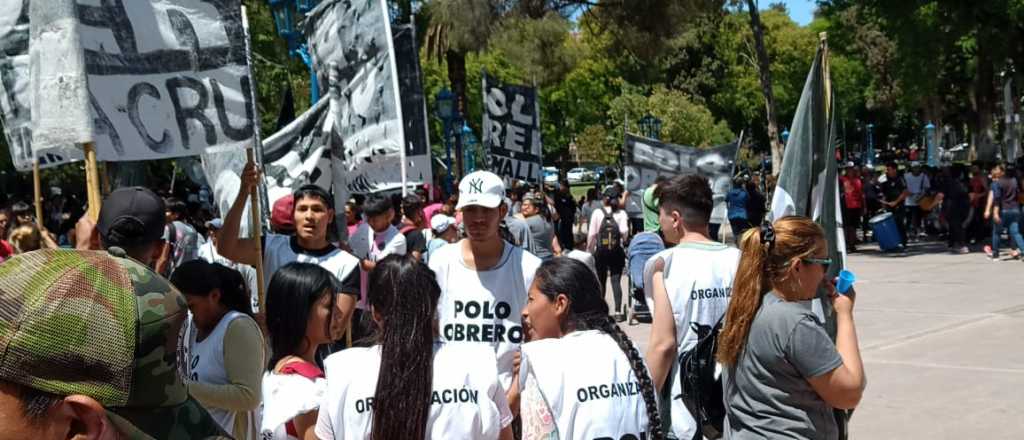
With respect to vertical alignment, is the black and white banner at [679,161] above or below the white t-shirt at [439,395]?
above

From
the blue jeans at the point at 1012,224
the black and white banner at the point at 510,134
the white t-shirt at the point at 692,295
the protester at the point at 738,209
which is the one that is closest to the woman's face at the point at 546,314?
the white t-shirt at the point at 692,295

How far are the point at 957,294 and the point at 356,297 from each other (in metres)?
12.2

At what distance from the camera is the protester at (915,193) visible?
84.3 feet

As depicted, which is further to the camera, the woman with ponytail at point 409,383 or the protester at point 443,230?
the protester at point 443,230

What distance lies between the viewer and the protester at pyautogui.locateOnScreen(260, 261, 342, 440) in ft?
12.9

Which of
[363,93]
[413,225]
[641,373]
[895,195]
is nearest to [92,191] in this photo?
[641,373]

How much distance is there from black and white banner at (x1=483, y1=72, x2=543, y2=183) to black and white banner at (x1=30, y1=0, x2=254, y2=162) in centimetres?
1047

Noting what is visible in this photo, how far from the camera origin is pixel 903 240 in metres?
24.2

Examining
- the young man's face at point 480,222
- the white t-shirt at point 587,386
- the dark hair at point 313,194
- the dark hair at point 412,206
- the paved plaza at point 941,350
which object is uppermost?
the dark hair at point 313,194

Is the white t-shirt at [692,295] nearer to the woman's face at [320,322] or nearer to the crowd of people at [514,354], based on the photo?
the crowd of people at [514,354]

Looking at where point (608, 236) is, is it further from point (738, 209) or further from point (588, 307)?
point (588, 307)

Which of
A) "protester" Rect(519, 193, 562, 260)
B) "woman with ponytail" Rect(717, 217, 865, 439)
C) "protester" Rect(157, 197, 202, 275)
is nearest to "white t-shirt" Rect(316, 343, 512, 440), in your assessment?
"woman with ponytail" Rect(717, 217, 865, 439)

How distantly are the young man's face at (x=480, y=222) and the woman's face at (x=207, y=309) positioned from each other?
1.45 metres

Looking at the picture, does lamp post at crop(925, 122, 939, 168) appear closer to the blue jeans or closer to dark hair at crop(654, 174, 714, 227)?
the blue jeans
